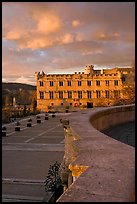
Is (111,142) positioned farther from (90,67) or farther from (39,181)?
(90,67)

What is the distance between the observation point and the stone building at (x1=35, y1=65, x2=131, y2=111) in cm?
6681

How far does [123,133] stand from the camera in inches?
329

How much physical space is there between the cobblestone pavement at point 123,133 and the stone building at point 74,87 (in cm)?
5780

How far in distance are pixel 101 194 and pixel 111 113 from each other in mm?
6894

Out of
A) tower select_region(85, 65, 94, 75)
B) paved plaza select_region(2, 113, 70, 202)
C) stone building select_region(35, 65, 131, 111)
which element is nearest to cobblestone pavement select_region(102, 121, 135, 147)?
paved plaza select_region(2, 113, 70, 202)

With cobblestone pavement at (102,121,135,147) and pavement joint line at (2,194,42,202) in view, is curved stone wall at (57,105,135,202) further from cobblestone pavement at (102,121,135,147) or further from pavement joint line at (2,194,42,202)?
pavement joint line at (2,194,42,202)

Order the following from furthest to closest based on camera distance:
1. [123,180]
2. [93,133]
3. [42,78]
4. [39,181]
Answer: [42,78]
[39,181]
[93,133]
[123,180]

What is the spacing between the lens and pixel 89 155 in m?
2.95

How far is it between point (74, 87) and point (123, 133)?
59188 millimetres

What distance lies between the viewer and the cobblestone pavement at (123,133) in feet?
26.0

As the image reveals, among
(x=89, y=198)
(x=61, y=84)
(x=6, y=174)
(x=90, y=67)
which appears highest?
(x=90, y=67)

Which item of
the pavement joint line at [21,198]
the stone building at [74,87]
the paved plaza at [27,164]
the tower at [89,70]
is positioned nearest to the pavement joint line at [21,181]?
the paved plaza at [27,164]

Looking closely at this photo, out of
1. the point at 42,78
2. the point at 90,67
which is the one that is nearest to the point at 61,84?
the point at 42,78

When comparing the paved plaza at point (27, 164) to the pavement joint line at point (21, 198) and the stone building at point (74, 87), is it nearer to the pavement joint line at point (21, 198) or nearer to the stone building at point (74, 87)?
the pavement joint line at point (21, 198)
